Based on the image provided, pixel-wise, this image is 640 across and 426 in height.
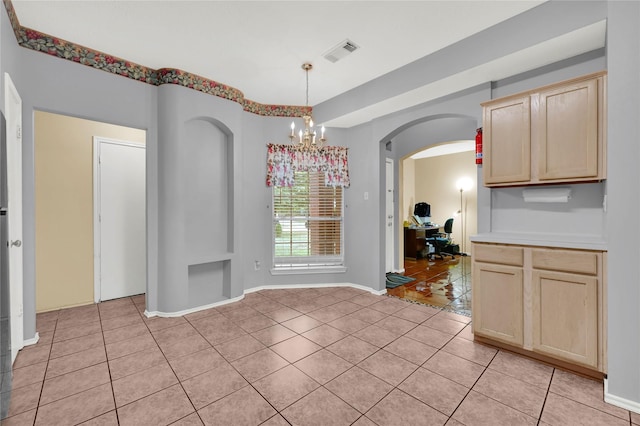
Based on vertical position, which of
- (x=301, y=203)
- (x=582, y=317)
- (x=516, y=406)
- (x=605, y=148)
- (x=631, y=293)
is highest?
(x=605, y=148)

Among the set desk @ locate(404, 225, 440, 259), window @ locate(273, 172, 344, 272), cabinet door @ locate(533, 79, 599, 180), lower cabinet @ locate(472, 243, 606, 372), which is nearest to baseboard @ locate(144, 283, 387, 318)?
window @ locate(273, 172, 344, 272)

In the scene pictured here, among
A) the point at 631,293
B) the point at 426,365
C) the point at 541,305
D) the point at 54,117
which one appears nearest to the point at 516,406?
the point at 426,365

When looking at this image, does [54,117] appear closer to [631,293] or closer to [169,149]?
[169,149]

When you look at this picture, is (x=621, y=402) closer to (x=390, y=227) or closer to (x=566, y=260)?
(x=566, y=260)

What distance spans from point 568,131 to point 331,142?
2.91m

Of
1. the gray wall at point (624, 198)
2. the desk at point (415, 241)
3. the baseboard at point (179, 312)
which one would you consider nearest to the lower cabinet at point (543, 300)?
the gray wall at point (624, 198)

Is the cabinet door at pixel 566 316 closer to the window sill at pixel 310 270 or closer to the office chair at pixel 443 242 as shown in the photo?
the window sill at pixel 310 270

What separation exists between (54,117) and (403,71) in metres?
4.18

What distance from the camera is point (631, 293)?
1.76 metres

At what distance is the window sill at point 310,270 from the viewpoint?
171 inches

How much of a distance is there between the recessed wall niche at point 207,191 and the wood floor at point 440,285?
2.60 meters

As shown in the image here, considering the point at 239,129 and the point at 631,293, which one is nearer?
the point at 631,293

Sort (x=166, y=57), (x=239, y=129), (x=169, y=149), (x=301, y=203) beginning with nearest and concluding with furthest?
(x=166, y=57), (x=169, y=149), (x=239, y=129), (x=301, y=203)

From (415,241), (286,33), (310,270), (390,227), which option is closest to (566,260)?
(286,33)
